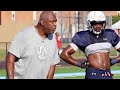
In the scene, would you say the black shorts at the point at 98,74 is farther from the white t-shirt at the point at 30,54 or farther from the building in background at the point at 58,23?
the building in background at the point at 58,23

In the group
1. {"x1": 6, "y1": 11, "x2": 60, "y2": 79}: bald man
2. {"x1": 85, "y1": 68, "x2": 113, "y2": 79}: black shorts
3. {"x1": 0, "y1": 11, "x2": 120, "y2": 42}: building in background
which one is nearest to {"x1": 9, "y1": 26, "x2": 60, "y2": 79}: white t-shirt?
{"x1": 6, "y1": 11, "x2": 60, "y2": 79}: bald man

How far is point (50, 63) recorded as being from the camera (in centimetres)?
482

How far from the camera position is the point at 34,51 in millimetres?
4645

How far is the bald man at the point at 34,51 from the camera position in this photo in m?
4.57

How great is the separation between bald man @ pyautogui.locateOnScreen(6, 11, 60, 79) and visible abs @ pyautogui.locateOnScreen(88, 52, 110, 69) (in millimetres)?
532

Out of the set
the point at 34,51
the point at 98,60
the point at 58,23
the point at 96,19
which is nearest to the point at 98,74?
the point at 98,60

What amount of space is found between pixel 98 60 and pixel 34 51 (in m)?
0.86

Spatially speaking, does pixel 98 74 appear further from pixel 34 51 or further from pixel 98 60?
pixel 34 51

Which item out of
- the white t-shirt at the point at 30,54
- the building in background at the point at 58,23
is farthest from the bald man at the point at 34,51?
the building in background at the point at 58,23

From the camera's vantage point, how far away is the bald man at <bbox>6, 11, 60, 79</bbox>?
4566mm

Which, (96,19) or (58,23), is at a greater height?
(96,19)
